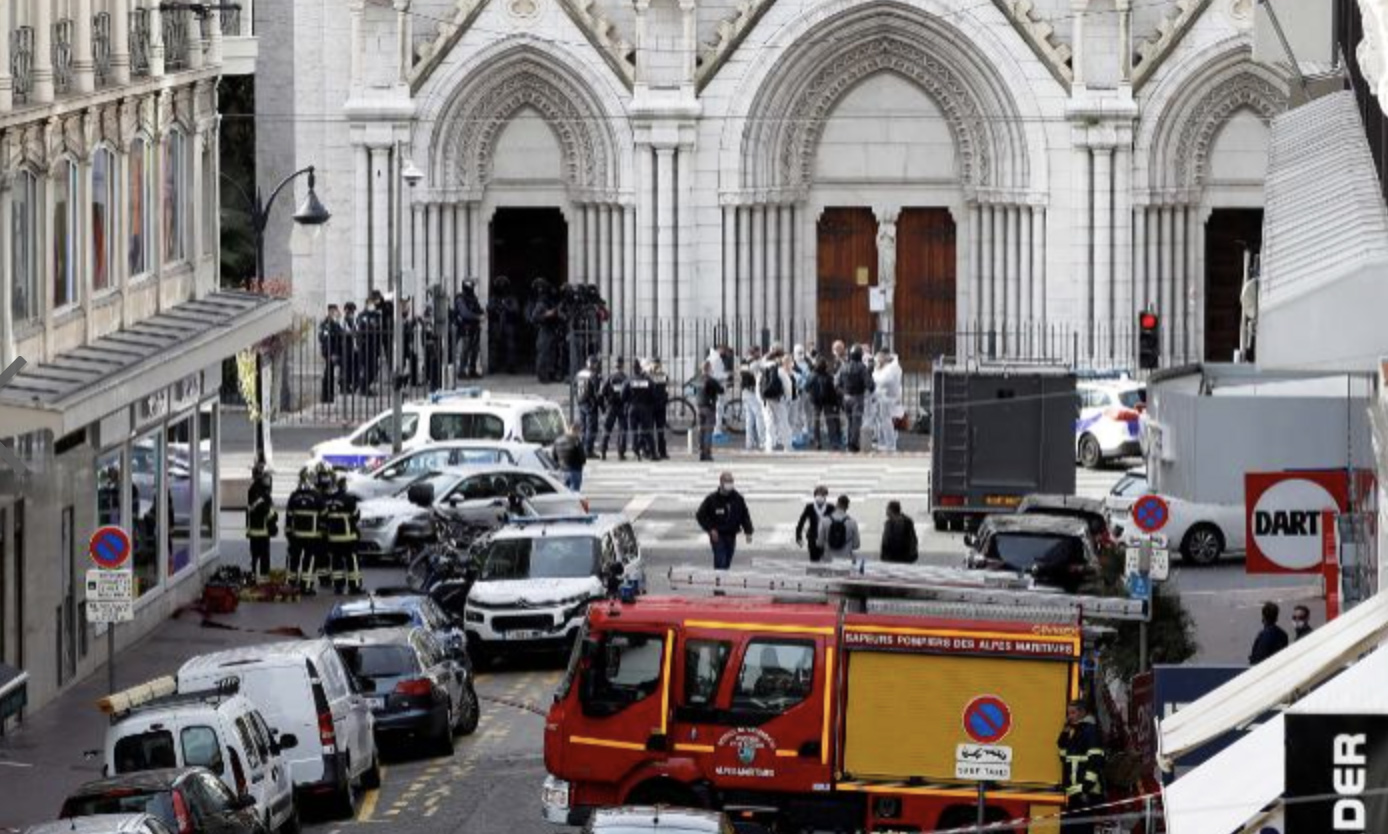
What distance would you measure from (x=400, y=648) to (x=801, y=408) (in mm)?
24257

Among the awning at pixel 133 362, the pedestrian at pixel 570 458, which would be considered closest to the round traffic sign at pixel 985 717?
the awning at pixel 133 362

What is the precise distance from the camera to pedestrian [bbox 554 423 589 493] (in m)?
47.4

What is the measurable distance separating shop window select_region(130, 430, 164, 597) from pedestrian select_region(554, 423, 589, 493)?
8691mm

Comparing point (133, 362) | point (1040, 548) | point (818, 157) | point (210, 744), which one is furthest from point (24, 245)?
point (818, 157)

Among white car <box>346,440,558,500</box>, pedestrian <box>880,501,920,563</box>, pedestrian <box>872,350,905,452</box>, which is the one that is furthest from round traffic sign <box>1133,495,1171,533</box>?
pedestrian <box>872,350,905,452</box>

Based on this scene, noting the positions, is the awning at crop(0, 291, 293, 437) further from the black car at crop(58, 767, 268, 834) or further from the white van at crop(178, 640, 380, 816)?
the black car at crop(58, 767, 268, 834)

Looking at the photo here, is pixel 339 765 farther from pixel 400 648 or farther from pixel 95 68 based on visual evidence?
pixel 95 68

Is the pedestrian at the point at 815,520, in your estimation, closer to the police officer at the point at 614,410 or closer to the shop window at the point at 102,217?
the shop window at the point at 102,217

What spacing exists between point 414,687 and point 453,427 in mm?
19067

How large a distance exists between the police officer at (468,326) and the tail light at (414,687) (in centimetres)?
2736

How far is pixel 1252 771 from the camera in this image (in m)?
13.8

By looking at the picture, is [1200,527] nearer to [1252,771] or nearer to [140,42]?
[140,42]

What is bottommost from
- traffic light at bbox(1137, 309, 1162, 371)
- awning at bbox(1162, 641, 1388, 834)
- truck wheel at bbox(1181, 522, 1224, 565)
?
truck wheel at bbox(1181, 522, 1224, 565)

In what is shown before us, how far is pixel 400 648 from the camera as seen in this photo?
102 ft
